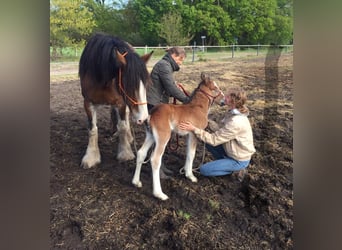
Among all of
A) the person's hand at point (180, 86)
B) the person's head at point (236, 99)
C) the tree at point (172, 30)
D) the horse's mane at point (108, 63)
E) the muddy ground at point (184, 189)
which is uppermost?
the tree at point (172, 30)

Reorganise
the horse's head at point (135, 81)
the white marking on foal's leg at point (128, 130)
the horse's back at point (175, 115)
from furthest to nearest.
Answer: the white marking on foal's leg at point (128, 130) < the horse's back at point (175, 115) < the horse's head at point (135, 81)

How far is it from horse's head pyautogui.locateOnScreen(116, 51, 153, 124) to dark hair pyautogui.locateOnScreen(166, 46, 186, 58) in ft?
0.72

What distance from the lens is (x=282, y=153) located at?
2.60m

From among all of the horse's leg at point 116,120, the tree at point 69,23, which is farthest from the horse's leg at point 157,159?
the tree at point 69,23

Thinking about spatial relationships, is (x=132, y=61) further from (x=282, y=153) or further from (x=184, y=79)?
(x=282, y=153)

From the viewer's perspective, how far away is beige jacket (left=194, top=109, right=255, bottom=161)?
2.50m

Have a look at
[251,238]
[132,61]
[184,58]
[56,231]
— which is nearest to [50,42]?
[132,61]

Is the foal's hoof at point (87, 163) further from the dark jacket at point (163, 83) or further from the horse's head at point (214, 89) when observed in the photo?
the horse's head at point (214, 89)

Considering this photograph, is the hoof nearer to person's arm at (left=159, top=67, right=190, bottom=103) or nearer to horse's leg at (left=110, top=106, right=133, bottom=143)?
horse's leg at (left=110, top=106, right=133, bottom=143)

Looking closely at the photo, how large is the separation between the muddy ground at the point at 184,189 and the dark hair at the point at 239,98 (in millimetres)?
56

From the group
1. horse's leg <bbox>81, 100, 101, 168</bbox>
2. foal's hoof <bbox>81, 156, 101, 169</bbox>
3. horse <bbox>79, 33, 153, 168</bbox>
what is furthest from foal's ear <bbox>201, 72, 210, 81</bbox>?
foal's hoof <bbox>81, 156, 101, 169</bbox>

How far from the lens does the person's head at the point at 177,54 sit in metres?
2.48

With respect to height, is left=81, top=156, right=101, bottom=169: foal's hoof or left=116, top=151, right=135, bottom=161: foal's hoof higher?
left=116, top=151, right=135, bottom=161: foal's hoof
